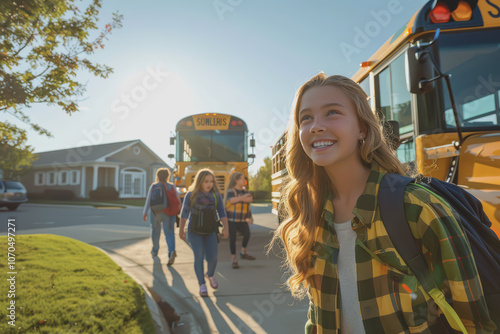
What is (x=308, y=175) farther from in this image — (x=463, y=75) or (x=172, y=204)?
(x=172, y=204)

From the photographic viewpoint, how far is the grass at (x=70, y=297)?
10.0ft

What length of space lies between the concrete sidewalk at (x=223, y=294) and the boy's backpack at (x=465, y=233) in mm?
2668

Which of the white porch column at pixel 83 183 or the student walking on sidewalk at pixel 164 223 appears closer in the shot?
the student walking on sidewalk at pixel 164 223

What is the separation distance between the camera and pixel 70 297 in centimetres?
361

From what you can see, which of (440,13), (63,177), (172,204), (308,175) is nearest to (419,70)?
(440,13)

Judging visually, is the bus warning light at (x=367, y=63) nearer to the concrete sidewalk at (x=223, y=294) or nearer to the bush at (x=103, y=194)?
the concrete sidewalk at (x=223, y=294)

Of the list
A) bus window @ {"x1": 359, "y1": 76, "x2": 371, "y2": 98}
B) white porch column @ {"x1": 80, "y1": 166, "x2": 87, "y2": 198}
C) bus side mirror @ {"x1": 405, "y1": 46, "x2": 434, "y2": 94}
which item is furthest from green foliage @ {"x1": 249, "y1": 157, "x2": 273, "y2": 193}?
bus side mirror @ {"x1": 405, "y1": 46, "x2": 434, "y2": 94}

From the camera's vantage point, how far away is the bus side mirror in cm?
238

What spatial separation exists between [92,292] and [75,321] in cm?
75

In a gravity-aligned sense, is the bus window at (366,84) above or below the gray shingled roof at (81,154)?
below

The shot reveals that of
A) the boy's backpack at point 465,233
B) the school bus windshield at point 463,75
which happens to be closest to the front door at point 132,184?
the school bus windshield at point 463,75

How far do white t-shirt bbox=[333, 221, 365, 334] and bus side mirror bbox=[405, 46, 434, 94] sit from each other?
5.13ft

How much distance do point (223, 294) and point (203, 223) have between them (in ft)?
3.14

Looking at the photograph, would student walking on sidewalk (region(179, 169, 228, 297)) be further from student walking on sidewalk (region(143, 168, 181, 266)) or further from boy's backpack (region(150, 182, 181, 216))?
boy's backpack (region(150, 182, 181, 216))
